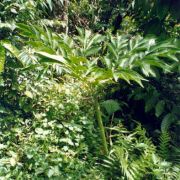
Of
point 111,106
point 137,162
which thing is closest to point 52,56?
point 137,162

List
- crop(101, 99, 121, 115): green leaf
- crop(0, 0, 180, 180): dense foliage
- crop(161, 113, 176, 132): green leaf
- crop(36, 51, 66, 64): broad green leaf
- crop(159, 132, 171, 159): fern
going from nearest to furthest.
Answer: crop(36, 51, 66, 64): broad green leaf < crop(0, 0, 180, 180): dense foliage < crop(159, 132, 171, 159): fern < crop(161, 113, 176, 132): green leaf < crop(101, 99, 121, 115): green leaf

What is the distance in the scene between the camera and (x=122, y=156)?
2020mm

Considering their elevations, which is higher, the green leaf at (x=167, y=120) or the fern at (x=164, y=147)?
the green leaf at (x=167, y=120)

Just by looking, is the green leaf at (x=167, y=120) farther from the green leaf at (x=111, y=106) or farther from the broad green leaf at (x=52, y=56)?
the broad green leaf at (x=52, y=56)

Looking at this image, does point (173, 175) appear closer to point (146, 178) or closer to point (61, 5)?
point (146, 178)

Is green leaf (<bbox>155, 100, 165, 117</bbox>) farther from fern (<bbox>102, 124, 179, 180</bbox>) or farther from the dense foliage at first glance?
fern (<bbox>102, 124, 179, 180</bbox>)

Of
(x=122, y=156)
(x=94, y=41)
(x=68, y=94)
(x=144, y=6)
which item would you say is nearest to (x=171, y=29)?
(x=144, y=6)

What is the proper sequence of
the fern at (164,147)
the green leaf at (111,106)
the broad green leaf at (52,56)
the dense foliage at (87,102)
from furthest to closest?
the green leaf at (111,106) < the fern at (164,147) < the dense foliage at (87,102) < the broad green leaf at (52,56)

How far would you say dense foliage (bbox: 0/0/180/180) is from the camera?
1957 millimetres

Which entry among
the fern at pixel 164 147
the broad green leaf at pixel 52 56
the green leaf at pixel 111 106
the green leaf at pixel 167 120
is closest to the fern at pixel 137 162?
the fern at pixel 164 147

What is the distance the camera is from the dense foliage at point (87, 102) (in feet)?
6.42

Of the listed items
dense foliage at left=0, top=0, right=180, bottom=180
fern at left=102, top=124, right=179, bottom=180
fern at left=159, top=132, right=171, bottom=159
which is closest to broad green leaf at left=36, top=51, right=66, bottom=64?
dense foliage at left=0, top=0, right=180, bottom=180

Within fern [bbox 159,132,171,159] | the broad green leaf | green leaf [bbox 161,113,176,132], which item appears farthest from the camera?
green leaf [bbox 161,113,176,132]

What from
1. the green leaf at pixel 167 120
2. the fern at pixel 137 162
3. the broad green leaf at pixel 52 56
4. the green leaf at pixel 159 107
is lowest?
the fern at pixel 137 162
